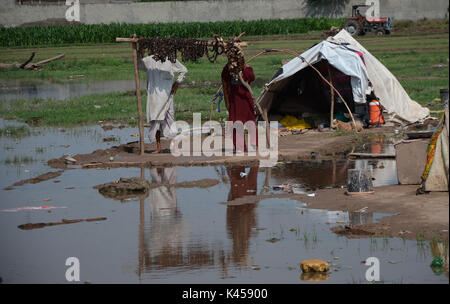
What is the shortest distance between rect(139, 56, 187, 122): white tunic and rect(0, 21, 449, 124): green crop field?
15.0 ft

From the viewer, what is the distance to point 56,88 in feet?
83.4

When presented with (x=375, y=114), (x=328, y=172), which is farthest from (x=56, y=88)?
(x=328, y=172)

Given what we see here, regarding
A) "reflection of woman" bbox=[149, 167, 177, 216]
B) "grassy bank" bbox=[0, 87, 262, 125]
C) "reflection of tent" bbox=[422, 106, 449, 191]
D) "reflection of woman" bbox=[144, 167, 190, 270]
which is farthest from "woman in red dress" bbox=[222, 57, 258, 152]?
"reflection of tent" bbox=[422, 106, 449, 191]

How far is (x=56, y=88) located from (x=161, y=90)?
13.5m

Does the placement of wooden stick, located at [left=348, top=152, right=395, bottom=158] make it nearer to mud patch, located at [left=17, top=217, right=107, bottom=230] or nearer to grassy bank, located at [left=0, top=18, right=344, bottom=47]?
mud patch, located at [left=17, top=217, right=107, bottom=230]

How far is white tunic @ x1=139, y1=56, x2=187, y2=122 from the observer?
12.7 m

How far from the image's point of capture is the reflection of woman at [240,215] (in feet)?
25.3

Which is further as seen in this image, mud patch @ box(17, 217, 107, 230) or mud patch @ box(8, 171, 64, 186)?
mud patch @ box(8, 171, 64, 186)

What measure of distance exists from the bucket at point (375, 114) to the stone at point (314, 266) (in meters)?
9.15

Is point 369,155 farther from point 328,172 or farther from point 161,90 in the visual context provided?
point 161,90
